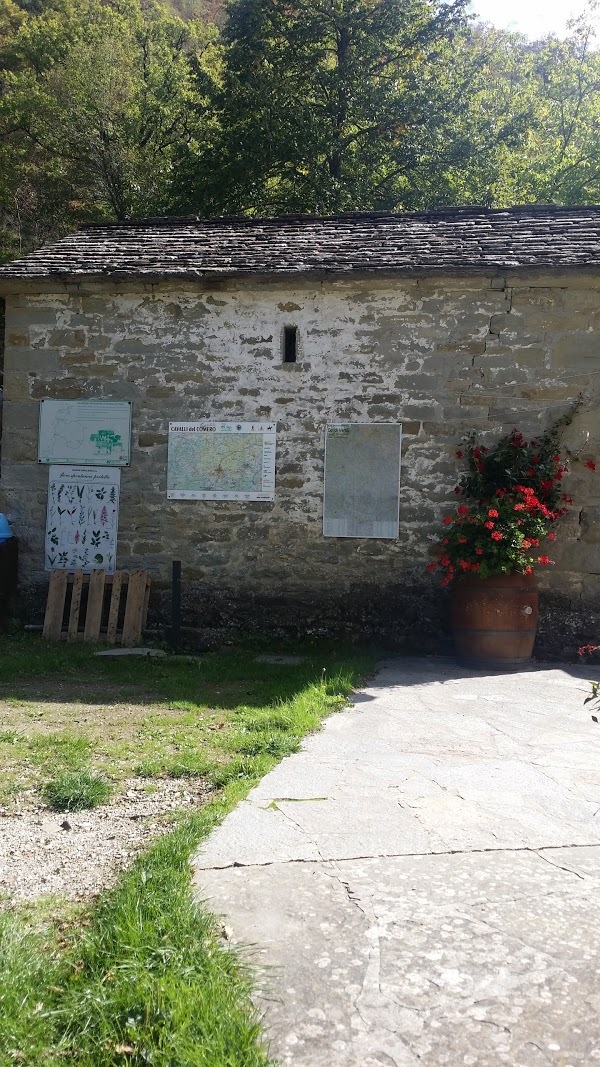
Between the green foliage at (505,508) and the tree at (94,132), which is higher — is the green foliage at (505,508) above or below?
below

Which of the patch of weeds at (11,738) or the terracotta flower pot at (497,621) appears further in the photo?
the terracotta flower pot at (497,621)

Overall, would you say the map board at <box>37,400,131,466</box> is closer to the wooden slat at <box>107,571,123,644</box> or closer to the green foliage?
the wooden slat at <box>107,571,123,644</box>

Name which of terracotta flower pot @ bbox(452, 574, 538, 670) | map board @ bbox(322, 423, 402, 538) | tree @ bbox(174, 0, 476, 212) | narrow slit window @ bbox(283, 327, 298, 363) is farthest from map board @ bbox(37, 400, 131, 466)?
tree @ bbox(174, 0, 476, 212)

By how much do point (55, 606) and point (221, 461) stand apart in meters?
2.32

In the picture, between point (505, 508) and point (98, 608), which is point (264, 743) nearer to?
point (505, 508)

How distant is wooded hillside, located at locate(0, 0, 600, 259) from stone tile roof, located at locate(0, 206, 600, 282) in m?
8.80

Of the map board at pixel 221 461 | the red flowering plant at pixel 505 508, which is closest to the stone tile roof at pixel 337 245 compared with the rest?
the map board at pixel 221 461

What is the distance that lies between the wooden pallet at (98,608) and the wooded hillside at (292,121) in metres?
12.7

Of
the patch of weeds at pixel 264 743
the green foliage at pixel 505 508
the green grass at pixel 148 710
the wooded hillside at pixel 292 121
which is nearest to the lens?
the green grass at pixel 148 710

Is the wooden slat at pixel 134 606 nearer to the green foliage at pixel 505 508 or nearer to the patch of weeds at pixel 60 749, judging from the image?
the green foliage at pixel 505 508

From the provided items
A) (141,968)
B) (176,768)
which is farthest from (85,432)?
(141,968)

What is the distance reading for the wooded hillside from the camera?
62.9 ft

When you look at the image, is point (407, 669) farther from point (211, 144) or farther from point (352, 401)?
point (211, 144)

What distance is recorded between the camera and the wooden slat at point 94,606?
29.1 feet
